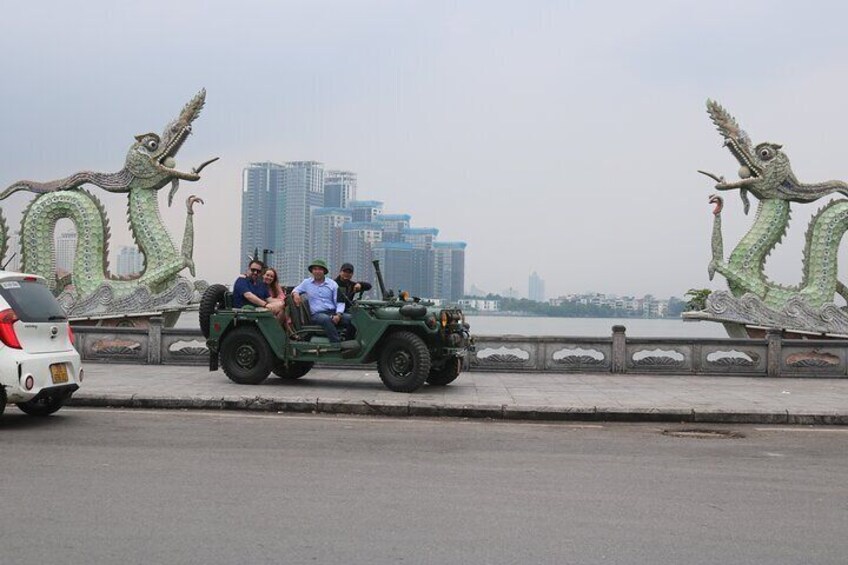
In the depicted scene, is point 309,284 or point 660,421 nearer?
point 660,421

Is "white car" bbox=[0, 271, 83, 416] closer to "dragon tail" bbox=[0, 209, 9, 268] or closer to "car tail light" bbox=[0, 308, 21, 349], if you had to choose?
"car tail light" bbox=[0, 308, 21, 349]

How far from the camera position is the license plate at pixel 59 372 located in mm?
9695

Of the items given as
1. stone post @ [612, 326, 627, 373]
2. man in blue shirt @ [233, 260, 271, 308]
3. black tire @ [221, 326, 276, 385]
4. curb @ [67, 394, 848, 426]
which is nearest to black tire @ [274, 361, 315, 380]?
black tire @ [221, 326, 276, 385]

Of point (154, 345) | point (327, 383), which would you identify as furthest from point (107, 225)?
point (327, 383)

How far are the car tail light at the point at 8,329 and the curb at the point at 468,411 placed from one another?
8.44 ft

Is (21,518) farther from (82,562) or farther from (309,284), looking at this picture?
(309,284)

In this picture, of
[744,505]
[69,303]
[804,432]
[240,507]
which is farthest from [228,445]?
[69,303]

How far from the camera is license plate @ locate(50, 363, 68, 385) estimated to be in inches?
382

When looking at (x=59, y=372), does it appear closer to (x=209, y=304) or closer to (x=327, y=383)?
(x=209, y=304)

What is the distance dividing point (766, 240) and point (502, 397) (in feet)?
43.5

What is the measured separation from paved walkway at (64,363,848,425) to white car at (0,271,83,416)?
6.16ft

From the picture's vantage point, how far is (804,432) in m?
10.7

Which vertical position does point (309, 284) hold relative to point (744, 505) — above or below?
above

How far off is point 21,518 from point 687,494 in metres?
4.68
